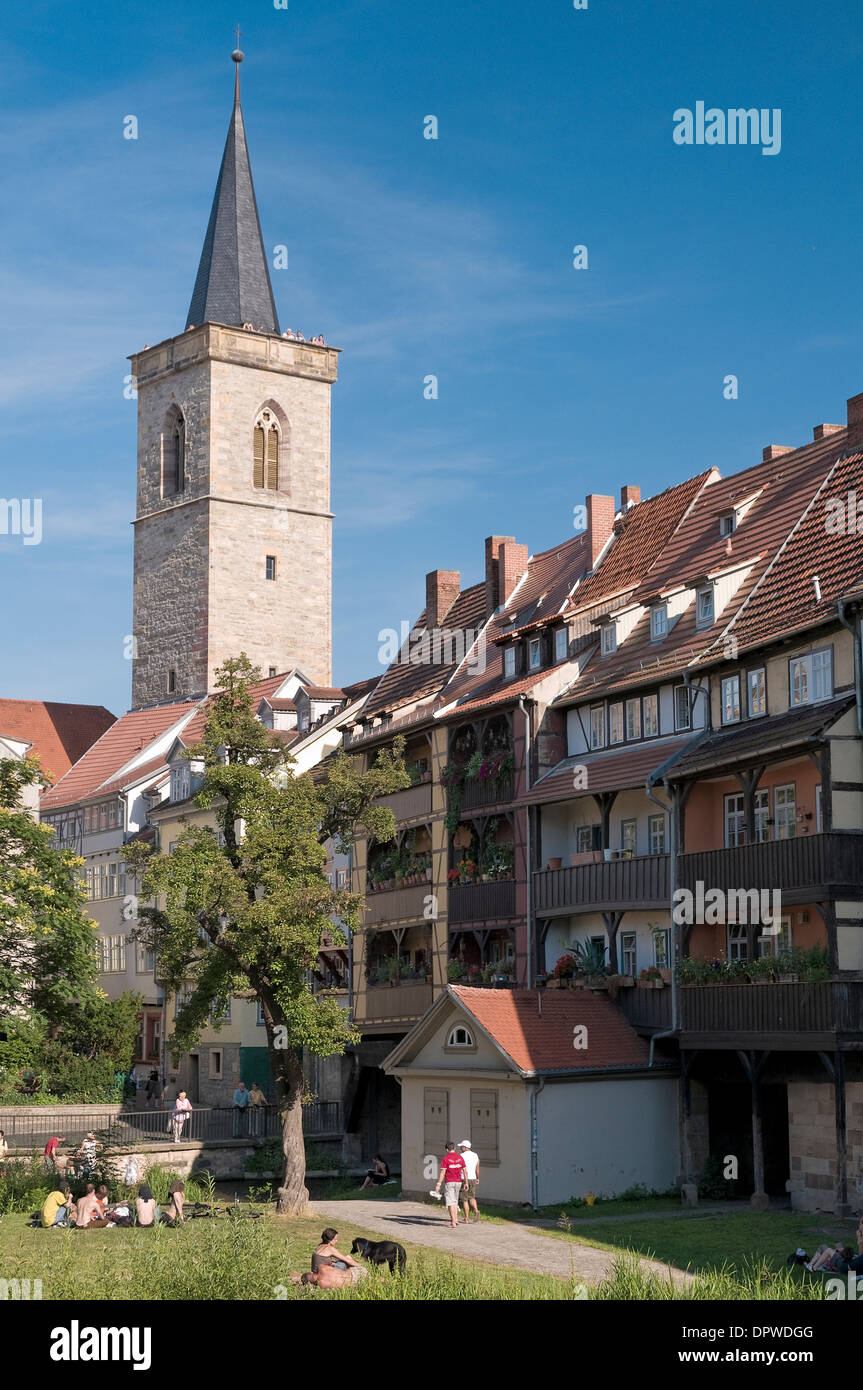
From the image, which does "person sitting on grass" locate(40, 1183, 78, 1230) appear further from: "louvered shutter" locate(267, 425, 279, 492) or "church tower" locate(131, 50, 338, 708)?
"louvered shutter" locate(267, 425, 279, 492)

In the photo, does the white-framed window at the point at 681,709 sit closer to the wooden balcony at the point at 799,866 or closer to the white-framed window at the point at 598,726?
the white-framed window at the point at 598,726

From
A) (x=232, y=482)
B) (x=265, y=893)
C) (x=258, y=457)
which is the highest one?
(x=258, y=457)

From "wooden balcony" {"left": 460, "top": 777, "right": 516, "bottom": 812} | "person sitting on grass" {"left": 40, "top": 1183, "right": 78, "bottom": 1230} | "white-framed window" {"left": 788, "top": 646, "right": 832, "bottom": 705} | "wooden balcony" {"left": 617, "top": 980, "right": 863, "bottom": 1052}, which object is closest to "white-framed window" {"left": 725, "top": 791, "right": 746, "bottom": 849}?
"white-framed window" {"left": 788, "top": 646, "right": 832, "bottom": 705}

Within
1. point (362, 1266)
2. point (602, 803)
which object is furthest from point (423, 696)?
point (362, 1266)

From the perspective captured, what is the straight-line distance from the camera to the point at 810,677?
31.2 meters

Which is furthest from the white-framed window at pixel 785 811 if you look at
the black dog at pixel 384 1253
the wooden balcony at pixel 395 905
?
the wooden balcony at pixel 395 905

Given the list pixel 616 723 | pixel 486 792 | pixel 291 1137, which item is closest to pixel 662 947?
pixel 616 723

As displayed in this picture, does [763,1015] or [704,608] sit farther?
[704,608]

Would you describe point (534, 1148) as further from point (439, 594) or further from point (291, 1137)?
point (439, 594)

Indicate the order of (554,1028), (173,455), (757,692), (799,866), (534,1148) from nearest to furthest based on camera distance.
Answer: (799,866), (534,1148), (757,692), (554,1028), (173,455)

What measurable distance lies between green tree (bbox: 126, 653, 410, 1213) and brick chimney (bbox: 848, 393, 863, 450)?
35.6 feet

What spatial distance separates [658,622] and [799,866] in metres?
9.63

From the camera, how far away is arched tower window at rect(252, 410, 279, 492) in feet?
272
